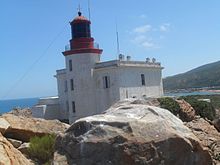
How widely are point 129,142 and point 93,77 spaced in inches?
1011

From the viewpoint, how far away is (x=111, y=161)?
7445mm

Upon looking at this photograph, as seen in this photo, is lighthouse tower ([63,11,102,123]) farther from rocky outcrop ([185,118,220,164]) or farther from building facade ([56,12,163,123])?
rocky outcrop ([185,118,220,164])

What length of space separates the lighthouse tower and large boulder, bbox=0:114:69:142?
856 inches

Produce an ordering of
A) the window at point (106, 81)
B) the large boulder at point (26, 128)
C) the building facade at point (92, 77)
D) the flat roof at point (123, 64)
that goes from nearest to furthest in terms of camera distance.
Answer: the large boulder at point (26, 128)
the flat roof at point (123, 64)
the building facade at point (92, 77)
the window at point (106, 81)

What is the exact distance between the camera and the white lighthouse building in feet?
105

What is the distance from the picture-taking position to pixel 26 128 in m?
10.7

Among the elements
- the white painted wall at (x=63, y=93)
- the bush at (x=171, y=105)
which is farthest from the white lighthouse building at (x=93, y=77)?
the bush at (x=171, y=105)

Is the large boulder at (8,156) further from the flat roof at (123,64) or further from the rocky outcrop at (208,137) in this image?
the flat roof at (123,64)

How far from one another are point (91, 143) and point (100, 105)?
25.3m

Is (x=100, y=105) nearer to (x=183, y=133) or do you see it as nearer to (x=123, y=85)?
(x=123, y=85)

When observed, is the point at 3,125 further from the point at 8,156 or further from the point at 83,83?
the point at 83,83

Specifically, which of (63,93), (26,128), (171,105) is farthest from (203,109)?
→ (26,128)

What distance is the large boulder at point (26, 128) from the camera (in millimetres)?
10539

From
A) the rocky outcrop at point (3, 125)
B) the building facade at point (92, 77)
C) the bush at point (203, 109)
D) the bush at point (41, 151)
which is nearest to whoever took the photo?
the bush at point (41, 151)
